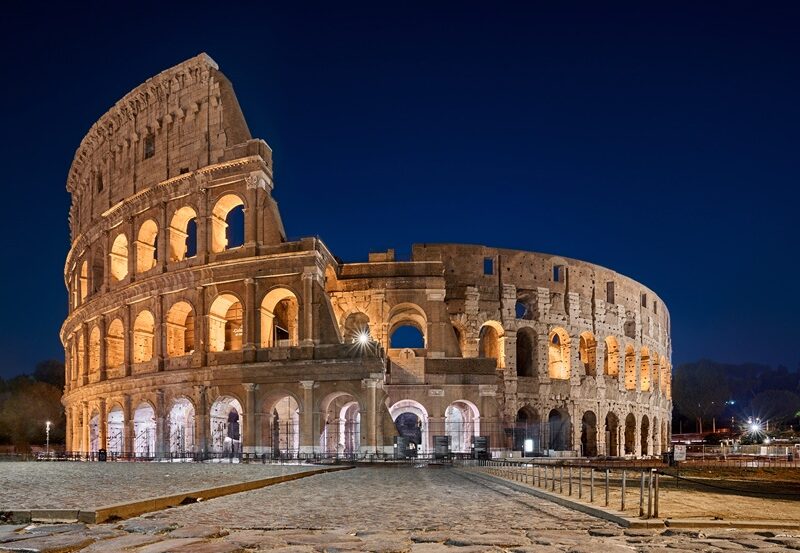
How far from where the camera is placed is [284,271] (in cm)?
3250

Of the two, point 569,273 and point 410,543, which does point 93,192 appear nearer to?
point 569,273

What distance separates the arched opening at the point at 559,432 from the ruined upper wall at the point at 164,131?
20.1 meters

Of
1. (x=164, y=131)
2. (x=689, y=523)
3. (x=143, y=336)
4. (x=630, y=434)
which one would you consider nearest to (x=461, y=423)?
(x=630, y=434)

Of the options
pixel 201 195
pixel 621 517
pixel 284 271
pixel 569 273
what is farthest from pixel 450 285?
pixel 621 517

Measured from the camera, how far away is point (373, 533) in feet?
22.1

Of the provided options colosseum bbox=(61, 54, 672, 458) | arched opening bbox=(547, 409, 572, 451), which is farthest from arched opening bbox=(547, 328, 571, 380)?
arched opening bbox=(547, 409, 572, 451)

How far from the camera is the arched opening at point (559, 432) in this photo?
40750 mm

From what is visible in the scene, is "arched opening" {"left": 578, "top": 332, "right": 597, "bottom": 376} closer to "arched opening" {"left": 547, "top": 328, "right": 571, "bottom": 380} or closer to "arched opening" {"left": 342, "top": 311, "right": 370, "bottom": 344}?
"arched opening" {"left": 547, "top": 328, "right": 571, "bottom": 380}

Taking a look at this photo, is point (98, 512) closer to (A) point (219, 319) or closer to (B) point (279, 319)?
(A) point (219, 319)

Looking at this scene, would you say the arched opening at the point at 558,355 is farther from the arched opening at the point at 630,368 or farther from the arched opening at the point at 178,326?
the arched opening at the point at 178,326

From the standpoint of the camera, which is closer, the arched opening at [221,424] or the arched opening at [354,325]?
the arched opening at [221,424]

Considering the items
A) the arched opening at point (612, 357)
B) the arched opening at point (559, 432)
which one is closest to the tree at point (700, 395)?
the arched opening at point (612, 357)

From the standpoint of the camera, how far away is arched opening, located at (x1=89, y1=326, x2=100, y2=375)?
40.8 meters

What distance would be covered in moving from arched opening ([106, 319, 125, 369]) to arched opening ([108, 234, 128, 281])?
244 cm
